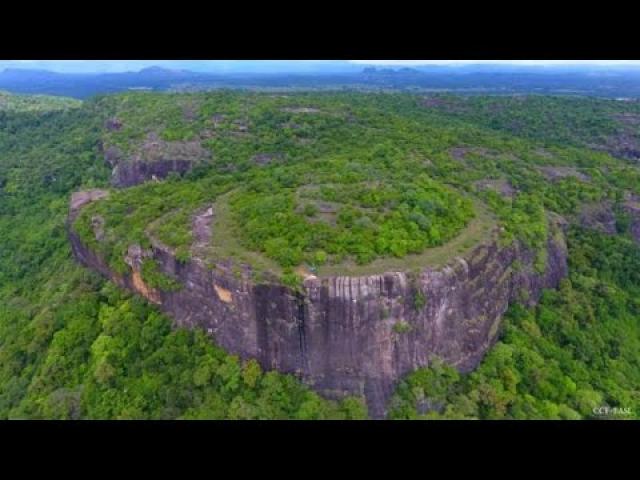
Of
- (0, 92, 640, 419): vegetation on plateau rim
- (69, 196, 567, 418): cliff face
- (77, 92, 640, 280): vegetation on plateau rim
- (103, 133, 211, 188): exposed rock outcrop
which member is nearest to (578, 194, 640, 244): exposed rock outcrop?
(0, 92, 640, 419): vegetation on plateau rim

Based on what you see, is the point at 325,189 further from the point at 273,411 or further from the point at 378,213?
the point at 273,411

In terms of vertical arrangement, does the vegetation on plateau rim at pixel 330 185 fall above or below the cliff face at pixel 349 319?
above

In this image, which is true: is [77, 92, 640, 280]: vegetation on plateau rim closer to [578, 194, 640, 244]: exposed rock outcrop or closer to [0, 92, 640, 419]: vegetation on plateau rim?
[0, 92, 640, 419]: vegetation on plateau rim

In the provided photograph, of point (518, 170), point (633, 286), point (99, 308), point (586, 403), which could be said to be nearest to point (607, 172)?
point (518, 170)

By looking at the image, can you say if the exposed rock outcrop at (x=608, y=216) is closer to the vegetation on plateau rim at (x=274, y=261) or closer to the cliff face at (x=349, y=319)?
the vegetation on plateau rim at (x=274, y=261)

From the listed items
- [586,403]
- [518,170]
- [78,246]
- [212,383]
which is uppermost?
[518,170]

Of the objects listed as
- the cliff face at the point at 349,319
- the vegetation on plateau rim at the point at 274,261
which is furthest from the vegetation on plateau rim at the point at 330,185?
the cliff face at the point at 349,319
